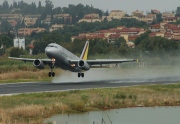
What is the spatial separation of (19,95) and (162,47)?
8333 centimetres

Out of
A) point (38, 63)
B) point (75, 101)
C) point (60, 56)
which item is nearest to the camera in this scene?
point (75, 101)

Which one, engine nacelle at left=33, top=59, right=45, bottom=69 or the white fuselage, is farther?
engine nacelle at left=33, top=59, right=45, bottom=69

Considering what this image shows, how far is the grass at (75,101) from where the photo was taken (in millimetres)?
48125

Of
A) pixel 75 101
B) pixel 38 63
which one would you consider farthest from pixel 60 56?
pixel 75 101

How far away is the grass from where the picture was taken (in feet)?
158

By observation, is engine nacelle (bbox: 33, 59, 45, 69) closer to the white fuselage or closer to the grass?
the white fuselage

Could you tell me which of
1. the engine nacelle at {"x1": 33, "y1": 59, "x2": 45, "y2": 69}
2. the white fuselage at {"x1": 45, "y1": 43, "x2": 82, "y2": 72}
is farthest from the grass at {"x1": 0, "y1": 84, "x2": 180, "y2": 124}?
the engine nacelle at {"x1": 33, "y1": 59, "x2": 45, "y2": 69}

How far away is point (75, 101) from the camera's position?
5497 centimetres

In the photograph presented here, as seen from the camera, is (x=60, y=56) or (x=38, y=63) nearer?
(x=60, y=56)

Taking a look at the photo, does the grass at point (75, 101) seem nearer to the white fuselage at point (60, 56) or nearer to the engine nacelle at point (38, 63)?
the white fuselage at point (60, 56)

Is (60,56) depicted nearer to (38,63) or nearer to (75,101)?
(38,63)

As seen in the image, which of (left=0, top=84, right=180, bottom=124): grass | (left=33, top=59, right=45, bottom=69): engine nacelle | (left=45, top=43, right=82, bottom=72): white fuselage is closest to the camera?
(left=0, top=84, right=180, bottom=124): grass

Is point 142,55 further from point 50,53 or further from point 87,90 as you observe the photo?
point 87,90

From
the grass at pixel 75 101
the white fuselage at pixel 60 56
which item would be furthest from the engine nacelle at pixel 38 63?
the grass at pixel 75 101
